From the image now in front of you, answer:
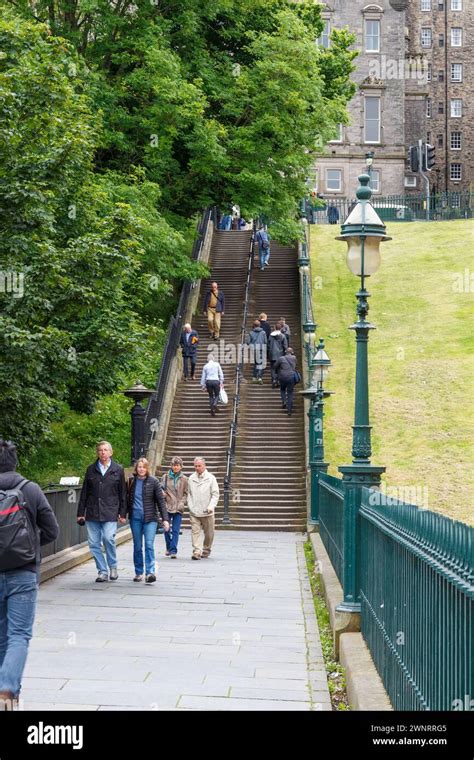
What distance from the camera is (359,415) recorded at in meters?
10.7

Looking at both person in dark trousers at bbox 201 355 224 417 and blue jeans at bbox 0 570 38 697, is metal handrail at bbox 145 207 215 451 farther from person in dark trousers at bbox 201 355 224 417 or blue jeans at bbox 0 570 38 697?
blue jeans at bbox 0 570 38 697

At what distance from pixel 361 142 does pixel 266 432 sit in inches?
1919

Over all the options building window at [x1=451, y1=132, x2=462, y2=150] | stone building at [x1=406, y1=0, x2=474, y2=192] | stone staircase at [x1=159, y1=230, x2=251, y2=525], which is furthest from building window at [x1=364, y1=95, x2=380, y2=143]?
stone staircase at [x1=159, y1=230, x2=251, y2=525]

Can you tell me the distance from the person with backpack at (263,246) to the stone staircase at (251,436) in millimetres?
2351

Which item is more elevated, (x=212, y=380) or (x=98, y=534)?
(x=212, y=380)

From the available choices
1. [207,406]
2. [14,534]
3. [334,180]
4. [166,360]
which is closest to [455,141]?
[334,180]

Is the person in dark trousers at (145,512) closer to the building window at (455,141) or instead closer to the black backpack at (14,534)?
the black backpack at (14,534)

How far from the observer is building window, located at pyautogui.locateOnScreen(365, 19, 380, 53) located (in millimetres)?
74688

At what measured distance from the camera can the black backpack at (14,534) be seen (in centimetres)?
748

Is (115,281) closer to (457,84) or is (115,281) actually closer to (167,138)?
(167,138)

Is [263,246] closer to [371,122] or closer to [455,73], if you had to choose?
[371,122]

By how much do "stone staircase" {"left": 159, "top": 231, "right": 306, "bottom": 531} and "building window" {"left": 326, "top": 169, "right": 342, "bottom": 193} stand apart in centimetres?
3589

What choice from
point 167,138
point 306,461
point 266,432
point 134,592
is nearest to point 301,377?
point 266,432

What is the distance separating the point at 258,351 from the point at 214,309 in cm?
347
